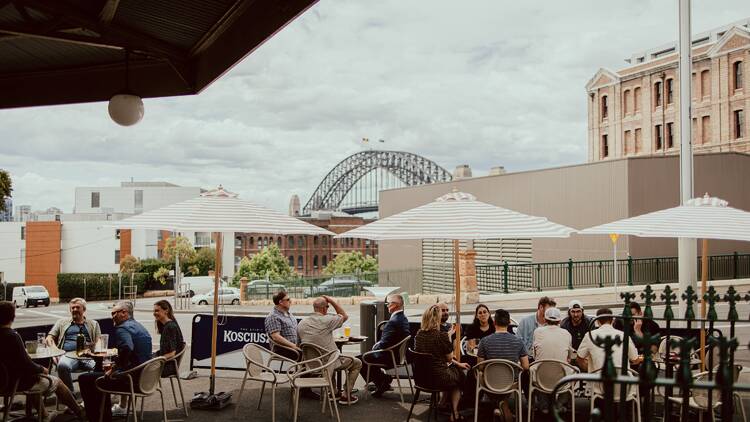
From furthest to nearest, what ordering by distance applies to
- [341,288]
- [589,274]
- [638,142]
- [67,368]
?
[638,142], [341,288], [589,274], [67,368]

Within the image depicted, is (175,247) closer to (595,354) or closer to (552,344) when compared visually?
(552,344)

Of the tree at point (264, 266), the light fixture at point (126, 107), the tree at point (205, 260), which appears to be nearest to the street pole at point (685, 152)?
the light fixture at point (126, 107)

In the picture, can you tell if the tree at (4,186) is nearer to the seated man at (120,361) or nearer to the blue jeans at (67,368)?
the blue jeans at (67,368)

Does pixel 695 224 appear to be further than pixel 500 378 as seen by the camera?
Yes

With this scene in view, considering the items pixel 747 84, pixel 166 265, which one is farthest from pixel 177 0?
pixel 166 265

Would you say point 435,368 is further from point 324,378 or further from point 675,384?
point 675,384

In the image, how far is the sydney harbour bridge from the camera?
148500 millimetres

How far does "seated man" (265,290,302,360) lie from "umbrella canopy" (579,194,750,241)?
4.29 metres

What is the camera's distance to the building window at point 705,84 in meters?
53.4

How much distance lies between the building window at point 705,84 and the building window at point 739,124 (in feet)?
9.66

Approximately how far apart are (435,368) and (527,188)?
28662mm

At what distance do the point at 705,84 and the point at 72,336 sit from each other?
56.1m

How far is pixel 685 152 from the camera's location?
11039 millimetres

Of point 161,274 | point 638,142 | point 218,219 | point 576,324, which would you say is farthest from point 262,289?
point 218,219
